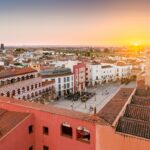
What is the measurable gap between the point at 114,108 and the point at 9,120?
24.4ft

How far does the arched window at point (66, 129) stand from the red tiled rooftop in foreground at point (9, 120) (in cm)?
274

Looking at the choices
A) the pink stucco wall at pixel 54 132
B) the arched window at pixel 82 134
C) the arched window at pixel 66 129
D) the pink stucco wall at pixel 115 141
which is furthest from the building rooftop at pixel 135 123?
the arched window at pixel 66 129

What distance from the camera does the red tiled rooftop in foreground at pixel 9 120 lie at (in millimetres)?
16087

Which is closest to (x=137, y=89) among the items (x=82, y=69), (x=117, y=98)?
(x=117, y=98)

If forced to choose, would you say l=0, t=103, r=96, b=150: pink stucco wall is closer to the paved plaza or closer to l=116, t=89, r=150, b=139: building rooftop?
l=116, t=89, r=150, b=139: building rooftop

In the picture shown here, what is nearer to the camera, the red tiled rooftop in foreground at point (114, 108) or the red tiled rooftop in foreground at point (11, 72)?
the red tiled rooftop in foreground at point (114, 108)

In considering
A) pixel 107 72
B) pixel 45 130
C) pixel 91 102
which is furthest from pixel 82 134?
pixel 107 72

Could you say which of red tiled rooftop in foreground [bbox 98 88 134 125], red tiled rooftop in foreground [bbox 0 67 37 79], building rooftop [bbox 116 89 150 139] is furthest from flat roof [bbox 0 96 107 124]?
red tiled rooftop in foreground [bbox 0 67 37 79]

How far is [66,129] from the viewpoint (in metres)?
17.8

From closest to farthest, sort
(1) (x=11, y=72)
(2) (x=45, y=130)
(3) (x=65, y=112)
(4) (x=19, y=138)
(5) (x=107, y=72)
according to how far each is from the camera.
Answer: (4) (x=19, y=138) < (3) (x=65, y=112) < (2) (x=45, y=130) < (1) (x=11, y=72) < (5) (x=107, y=72)

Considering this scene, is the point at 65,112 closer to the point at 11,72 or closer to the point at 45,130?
the point at 45,130

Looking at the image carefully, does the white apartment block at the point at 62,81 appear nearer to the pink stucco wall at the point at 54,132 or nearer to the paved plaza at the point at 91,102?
the paved plaza at the point at 91,102

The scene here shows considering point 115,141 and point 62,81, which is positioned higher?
point 115,141

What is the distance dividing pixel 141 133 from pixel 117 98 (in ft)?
21.1
